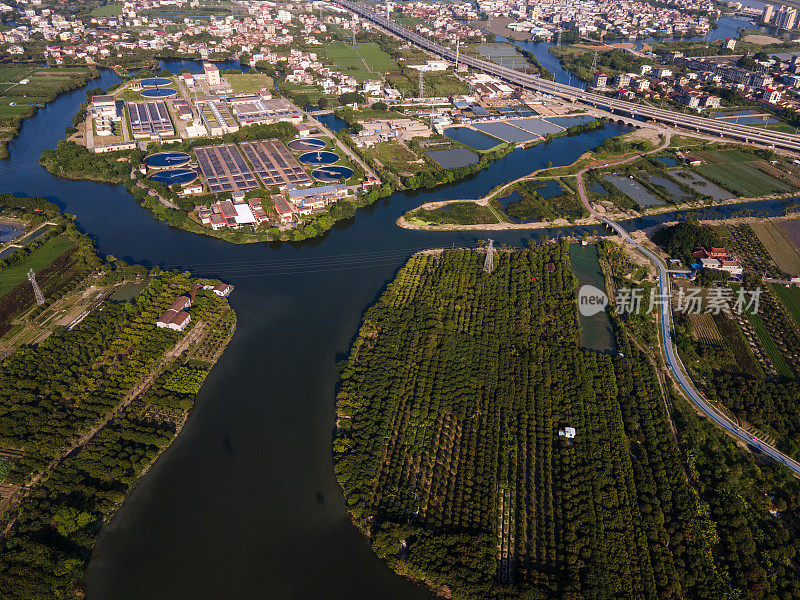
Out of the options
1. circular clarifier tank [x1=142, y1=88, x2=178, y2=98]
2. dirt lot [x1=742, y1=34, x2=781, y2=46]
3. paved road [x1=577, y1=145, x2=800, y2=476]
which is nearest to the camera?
paved road [x1=577, y1=145, x2=800, y2=476]

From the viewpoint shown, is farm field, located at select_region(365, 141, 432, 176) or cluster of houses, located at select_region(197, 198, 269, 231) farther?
farm field, located at select_region(365, 141, 432, 176)

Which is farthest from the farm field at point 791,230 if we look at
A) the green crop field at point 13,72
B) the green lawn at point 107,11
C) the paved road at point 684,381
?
the green lawn at point 107,11

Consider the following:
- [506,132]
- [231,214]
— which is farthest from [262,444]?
[506,132]

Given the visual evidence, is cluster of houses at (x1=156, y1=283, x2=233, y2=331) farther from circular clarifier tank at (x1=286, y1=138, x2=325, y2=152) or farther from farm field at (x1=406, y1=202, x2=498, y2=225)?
circular clarifier tank at (x1=286, y1=138, x2=325, y2=152)

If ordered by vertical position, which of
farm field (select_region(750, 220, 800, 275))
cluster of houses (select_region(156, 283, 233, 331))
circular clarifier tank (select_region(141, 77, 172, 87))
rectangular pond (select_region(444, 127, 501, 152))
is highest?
circular clarifier tank (select_region(141, 77, 172, 87))

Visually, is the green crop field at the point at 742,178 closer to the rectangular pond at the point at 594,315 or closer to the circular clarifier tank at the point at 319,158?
the rectangular pond at the point at 594,315

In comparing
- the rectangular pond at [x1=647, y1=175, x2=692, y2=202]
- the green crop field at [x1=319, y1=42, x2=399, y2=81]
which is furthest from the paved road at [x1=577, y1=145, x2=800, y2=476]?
the green crop field at [x1=319, y1=42, x2=399, y2=81]

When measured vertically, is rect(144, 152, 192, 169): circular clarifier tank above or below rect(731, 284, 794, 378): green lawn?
above
